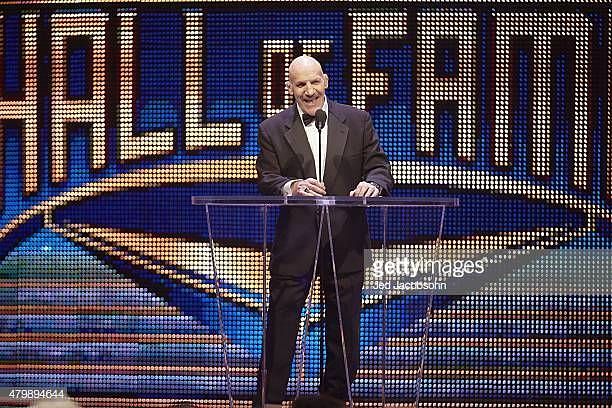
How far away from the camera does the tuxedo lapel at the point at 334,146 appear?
481cm

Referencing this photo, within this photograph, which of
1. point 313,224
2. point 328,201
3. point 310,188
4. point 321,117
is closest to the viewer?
point 328,201

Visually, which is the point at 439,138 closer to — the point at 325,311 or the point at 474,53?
the point at 474,53

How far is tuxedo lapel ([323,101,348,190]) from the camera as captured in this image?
4.81 meters

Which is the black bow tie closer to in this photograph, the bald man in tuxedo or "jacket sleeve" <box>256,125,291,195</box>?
the bald man in tuxedo

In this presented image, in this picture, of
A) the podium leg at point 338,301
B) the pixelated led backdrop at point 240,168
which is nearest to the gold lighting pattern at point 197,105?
the pixelated led backdrop at point 240,168

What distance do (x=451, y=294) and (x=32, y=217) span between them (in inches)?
103

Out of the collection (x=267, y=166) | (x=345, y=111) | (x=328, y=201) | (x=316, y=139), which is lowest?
(x=328, y=201)

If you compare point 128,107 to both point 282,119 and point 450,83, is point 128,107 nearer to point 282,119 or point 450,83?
point 282,119

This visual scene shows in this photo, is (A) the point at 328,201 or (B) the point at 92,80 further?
(B) the point at 92,80

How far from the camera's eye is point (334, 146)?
4820 millimetres

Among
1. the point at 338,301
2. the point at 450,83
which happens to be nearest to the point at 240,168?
the point at 450,83

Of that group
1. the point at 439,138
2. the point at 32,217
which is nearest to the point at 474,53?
the point at 439,138

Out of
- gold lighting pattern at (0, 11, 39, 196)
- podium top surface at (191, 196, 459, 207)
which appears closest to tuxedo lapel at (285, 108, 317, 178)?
podium top surface at (191, 196, 459, 207)

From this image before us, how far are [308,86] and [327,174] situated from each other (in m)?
0.42
